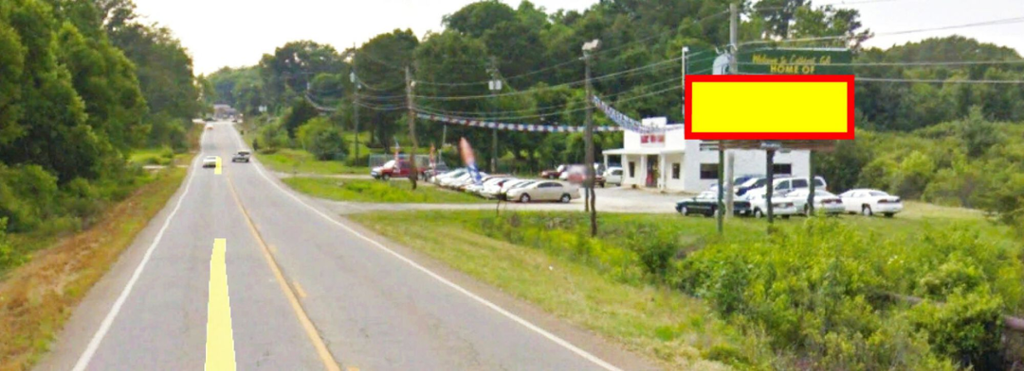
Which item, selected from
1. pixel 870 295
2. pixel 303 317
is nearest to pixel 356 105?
pixel 870 295

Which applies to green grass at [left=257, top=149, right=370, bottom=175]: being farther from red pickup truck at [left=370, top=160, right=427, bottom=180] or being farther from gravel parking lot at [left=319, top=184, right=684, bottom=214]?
gravel parking lot at [left=319, top=184, right=684, bottom=214]

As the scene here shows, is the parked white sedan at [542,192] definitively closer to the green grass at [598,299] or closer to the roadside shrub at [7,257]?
the green grass at [598,299]

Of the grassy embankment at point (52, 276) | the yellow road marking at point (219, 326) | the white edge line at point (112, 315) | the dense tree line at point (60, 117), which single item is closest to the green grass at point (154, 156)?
the dense tree line at point (60, 117)

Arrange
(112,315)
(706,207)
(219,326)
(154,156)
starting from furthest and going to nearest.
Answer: (154,156)
(706,207)
(112,315)
(219,326)

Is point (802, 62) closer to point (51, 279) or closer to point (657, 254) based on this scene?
point (657, 254)

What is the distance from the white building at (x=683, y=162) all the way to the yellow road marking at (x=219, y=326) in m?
44.1

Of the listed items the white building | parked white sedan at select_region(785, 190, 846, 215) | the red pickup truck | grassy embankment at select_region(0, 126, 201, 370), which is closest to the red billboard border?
parked white sedan at select_region(785, 190, 846, 215)

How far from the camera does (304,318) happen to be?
1631 cm

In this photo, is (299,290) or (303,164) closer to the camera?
(299,290)

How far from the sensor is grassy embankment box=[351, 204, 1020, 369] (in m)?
14.9

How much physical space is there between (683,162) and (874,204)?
1967cm

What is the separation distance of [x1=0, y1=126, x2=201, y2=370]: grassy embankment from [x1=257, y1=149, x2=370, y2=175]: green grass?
109 feet

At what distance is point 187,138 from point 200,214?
94035 mm

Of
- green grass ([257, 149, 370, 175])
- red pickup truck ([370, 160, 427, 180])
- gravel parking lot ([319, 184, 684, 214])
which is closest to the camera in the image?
gravel parking lot ([319, 184, 684, 214])
